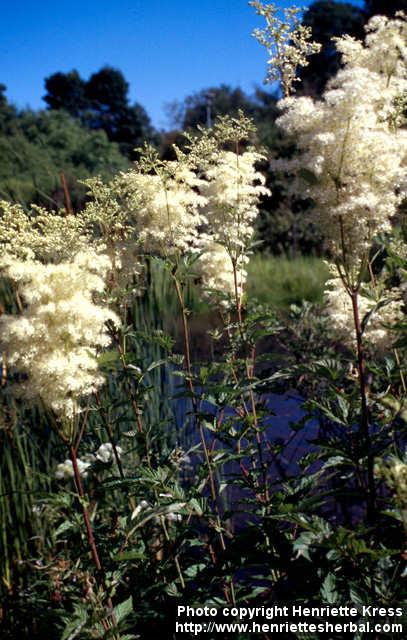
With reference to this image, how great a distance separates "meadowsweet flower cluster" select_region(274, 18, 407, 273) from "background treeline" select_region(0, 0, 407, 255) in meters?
0.16

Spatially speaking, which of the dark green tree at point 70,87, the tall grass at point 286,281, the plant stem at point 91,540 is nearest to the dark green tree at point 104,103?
the dark green tree at point 70,87

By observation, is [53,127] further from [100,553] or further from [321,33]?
[321,33]

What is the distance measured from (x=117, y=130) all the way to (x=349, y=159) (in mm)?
56959

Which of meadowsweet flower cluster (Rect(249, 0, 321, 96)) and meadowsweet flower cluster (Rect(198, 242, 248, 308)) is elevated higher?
meadowsweet flower cluster (Rect(249, 0, 321, 96))

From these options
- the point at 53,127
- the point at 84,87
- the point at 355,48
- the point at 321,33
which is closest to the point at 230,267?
the point at 355,48

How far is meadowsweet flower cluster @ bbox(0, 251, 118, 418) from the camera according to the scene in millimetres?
1804

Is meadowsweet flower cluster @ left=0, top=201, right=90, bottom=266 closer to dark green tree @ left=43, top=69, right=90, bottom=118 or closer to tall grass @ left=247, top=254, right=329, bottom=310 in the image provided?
tall grass @ left=247, top=254, right=329, bottom=310

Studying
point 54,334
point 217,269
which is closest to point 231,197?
point 217,269

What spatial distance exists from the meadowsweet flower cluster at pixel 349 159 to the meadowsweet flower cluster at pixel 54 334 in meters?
0.79

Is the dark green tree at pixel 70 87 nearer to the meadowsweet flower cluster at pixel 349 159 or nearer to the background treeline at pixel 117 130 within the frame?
the background treeline at pixel 117 130

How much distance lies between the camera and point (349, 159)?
6.21 feet

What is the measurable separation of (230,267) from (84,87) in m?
72.5

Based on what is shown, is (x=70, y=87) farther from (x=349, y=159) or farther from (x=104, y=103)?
(x=349, y=159)

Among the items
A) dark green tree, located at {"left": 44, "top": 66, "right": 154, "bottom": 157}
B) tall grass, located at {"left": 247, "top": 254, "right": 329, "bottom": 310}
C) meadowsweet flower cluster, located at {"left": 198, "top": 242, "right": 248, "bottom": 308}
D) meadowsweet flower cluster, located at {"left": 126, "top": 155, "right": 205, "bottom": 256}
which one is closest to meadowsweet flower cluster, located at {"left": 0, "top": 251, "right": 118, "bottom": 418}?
meadowsweet flower cluster, located at {"left": 126, "top": 155, "right": 205, "bottom": 256}
